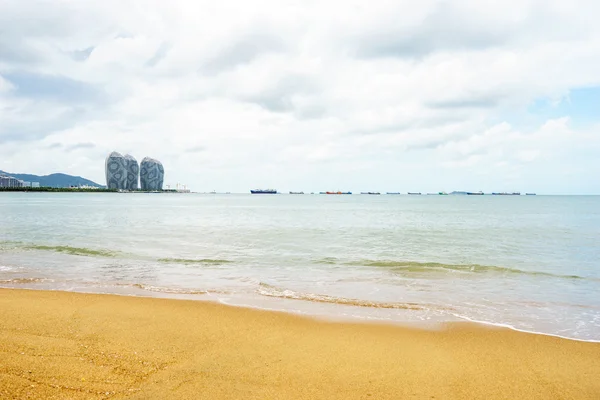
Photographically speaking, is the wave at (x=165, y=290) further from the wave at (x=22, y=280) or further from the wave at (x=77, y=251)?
the wave at (x=77, y=251)

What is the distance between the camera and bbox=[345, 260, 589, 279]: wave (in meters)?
16.6

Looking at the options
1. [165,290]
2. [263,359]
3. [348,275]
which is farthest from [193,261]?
[263,359]

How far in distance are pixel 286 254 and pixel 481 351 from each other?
47.8 feet

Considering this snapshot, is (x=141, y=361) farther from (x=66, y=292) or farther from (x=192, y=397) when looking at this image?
(x=66, y=292)

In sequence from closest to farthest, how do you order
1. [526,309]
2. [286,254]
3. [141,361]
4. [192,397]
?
[192,397] < [141,361] < [526,309] < [286,254]

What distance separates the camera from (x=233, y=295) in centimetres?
1148

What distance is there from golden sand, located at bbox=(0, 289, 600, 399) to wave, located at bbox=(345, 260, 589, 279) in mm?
8426

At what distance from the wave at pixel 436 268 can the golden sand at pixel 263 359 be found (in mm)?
8426

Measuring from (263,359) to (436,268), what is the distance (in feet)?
42.4

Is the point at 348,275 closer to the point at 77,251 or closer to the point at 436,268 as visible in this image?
the point at 436,268

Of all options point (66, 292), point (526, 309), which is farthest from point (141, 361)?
point (526, 309)

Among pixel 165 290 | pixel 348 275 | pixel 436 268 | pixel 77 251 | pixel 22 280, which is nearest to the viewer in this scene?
pixel 165 290

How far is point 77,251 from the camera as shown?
2111cm

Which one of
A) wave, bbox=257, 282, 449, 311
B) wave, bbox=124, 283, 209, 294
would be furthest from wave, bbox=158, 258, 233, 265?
wave, bbox=257, 282, 449, 311
